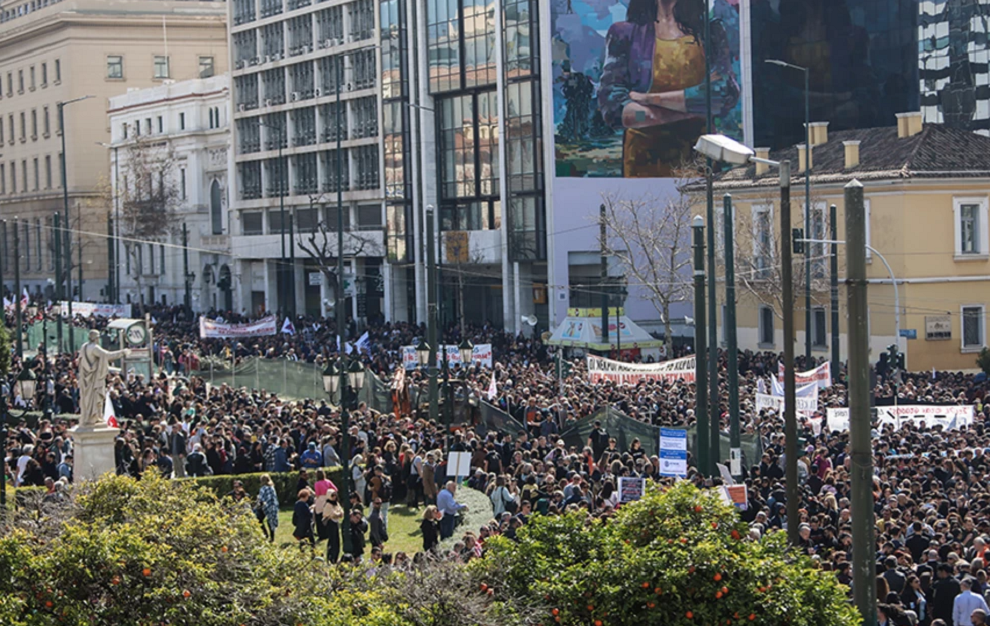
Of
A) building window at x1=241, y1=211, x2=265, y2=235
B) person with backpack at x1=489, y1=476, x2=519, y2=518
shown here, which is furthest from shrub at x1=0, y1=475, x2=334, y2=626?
building window at x1=241, y1=211, x2=265, y2=235

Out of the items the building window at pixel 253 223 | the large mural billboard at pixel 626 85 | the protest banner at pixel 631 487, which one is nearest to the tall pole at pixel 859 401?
the protest banner at pixel 631 487

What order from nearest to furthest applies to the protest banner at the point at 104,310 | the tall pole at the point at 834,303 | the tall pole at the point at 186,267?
the tall pole at the point at 834,303
the protest banner at the point at 104,310
the tall pole at the point at 186,267

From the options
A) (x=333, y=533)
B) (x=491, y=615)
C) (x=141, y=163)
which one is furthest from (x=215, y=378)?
(x=141, y=163)

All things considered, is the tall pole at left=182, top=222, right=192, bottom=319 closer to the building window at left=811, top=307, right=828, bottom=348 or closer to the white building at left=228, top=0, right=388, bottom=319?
the white building at left=228, top=0, right=388, bottom=319

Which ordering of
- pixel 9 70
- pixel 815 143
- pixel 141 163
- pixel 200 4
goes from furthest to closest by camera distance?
1. pixel 9 70
2. pixel 200 4
3. pixel 141 163
4. pixel 815 143

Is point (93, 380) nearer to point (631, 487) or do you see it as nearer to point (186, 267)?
point (631, 487)

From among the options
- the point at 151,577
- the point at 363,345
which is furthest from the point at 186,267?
the point at 151,577

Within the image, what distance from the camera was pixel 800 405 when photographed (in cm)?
3027

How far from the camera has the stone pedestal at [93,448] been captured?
24391 millimetres

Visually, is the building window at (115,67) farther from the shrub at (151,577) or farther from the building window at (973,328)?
the shrub at (151,577)

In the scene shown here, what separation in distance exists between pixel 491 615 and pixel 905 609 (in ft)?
20.0

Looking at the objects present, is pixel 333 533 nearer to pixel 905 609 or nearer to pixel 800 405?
pixel 905 609

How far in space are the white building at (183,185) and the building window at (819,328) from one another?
143 feet

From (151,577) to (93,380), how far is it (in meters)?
13.8
